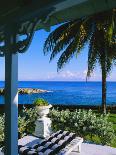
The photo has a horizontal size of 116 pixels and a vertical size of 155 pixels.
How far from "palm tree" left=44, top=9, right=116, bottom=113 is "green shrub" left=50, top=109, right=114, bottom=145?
5.19 metres

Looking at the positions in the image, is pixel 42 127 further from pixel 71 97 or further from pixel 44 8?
pixel 71 97

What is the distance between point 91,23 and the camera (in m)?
14.8

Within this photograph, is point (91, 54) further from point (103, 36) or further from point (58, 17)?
point (58, 17)

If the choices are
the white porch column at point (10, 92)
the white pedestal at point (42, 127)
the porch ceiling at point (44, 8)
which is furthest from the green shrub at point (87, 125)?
the porch ceiling at point (44, 8)

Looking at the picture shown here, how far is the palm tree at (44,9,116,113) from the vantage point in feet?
47.6

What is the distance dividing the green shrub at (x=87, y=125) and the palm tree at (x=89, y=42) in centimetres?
519

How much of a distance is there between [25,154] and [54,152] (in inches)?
25.2

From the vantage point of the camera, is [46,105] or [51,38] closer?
[46,105]

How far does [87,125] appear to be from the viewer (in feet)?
30.3

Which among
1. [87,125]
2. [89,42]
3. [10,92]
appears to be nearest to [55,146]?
[87,125]

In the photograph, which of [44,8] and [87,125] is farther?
[87,125]

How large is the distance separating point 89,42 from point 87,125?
274 inches

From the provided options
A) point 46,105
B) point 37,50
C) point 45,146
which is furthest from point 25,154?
point 37,50

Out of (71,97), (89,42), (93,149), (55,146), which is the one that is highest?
(89,42)
